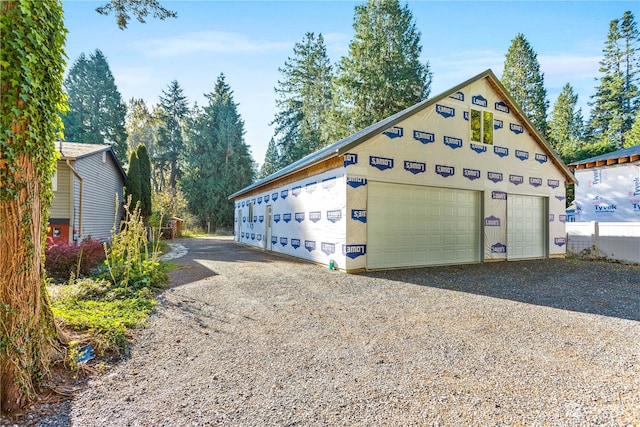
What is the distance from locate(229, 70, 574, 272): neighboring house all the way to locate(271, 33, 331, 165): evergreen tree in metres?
18.5

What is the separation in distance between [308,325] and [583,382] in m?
2.64

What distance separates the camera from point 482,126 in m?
9.70

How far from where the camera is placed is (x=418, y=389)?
90.4 inches

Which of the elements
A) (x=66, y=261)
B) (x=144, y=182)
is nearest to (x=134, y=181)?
(x=144, y=182)

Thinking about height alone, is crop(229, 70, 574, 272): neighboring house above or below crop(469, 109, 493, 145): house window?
below

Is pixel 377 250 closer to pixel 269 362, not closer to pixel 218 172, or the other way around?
pixel 269 362

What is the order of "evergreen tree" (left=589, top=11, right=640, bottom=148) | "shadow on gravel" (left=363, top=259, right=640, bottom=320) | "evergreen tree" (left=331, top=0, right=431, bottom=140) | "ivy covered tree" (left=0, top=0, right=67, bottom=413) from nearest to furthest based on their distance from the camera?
"ivy covered tree" (left=0, top=0, right=67, bottom=413) → "shadow on gravel" (left=363, top=259, right=640, bottom=320) → "evergreen tree" (left=331, top=0, right=431, bottom=140) → "evergreen tree" (left=589, top=11, right=640, bottom=148)

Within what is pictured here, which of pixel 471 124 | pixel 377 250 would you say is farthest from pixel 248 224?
pixel 471 124

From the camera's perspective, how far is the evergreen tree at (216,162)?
97.5 feet

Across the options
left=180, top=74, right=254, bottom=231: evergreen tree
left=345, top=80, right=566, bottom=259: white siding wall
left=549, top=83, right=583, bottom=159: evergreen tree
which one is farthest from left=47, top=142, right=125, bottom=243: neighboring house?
left=549, top=83, right=583, bottom=159: evergreen tree

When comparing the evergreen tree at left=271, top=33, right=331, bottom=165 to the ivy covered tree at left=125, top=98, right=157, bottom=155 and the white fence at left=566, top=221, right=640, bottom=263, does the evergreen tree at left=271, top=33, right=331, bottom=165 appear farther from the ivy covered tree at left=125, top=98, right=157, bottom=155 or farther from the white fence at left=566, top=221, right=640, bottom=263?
the white fence at left=566, top=221, right=640, bottom=263

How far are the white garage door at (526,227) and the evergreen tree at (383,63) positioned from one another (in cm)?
1433

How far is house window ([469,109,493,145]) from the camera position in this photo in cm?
955

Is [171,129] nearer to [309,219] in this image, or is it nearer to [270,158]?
[270,158]
